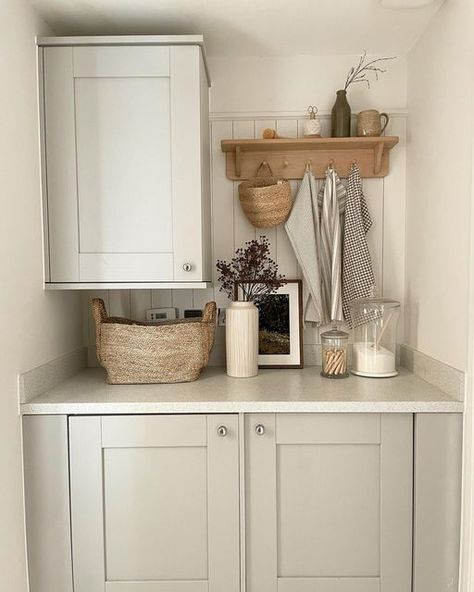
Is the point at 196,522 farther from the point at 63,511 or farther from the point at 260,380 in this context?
the point at 260,380

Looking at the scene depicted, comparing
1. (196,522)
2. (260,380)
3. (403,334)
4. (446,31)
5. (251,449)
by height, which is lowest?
(196,522)

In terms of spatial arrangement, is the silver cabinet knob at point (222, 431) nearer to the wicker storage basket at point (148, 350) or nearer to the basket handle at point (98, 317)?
the wicker storage basket at point (148, 350)

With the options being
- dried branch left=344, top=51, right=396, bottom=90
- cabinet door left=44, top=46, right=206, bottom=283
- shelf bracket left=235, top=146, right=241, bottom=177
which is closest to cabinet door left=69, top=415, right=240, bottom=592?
cabinet door left=44, top=46, right=206, bottom=283

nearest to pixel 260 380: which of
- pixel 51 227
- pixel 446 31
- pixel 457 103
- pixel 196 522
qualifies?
pixel 196 522

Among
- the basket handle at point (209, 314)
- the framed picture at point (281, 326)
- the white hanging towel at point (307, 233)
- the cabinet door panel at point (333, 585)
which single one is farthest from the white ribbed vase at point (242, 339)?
the cabinet door panel at point (333, 585)

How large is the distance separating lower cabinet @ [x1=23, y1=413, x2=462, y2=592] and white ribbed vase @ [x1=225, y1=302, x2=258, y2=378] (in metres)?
0.37

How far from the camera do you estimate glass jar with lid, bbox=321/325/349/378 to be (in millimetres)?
1942

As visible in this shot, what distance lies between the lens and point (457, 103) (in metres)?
1.60

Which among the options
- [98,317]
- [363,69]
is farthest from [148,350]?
[363,69]

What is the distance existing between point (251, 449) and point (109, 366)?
60 cm

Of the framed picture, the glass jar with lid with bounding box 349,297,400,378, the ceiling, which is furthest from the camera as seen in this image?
the framed picture

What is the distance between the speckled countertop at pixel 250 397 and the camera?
1594mm

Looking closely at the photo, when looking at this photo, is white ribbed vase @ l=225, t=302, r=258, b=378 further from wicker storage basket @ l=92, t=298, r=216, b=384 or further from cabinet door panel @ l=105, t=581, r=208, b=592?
cabinet door panel @ l=105, t=581, r=208, b=592

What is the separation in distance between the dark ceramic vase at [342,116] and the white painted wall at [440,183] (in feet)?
0.83
